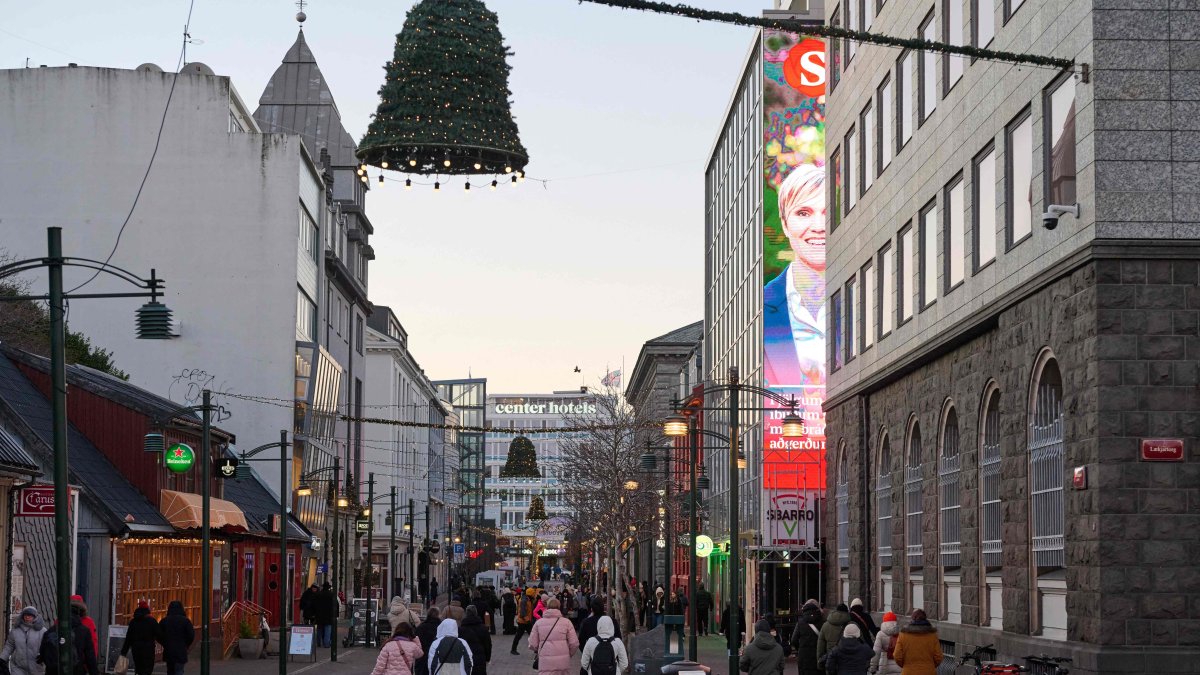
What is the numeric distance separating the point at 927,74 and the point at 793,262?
22359 millimetres

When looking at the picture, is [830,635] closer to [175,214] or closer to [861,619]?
[861,619]

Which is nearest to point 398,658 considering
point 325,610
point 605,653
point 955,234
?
point 605,653

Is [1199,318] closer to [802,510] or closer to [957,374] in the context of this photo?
[957,374]

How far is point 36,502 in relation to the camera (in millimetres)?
23031

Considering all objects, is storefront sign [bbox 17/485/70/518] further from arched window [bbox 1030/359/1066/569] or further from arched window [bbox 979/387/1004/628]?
arched window [bbox 979/387/1004/628]

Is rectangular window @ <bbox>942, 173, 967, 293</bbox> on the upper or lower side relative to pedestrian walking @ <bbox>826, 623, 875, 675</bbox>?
upper

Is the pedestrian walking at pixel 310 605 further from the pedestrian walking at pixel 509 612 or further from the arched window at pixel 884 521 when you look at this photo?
the arched window at pixel 884 521

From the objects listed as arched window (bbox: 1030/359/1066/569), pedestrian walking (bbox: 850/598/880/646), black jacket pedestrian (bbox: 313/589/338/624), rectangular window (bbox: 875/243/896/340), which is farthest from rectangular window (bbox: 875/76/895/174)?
black jacket pedestrian (bbox: 313/589/338/624)

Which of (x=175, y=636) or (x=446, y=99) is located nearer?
(x=446, y=99)

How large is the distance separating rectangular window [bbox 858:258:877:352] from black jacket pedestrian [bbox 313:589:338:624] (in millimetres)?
16951

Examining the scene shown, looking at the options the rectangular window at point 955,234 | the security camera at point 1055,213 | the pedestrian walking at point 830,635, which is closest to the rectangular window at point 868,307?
the rectangular window at point 955,234

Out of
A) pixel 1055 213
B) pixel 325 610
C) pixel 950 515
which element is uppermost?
pixel 1055 213

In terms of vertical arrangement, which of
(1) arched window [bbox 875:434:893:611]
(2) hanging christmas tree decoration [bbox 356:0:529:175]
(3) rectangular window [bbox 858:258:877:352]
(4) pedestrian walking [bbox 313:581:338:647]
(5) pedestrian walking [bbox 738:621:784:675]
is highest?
(3) rectangular window [bbox 858:258:877:352]

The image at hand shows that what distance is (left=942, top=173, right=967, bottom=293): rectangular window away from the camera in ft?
91.0
